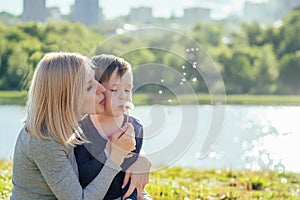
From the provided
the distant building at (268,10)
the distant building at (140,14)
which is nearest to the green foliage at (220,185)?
the distant building at (140,14)

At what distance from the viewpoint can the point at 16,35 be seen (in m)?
5.70

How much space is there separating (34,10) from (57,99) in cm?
337

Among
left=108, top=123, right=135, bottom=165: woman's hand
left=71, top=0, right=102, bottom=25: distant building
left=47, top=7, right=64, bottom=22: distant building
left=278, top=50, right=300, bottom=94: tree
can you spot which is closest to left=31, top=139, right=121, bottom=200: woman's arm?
left=108, top=123, right=135, bottom=165: woman's hand

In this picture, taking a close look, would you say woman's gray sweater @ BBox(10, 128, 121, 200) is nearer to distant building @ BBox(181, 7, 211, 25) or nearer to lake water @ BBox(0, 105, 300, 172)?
lake water @ BBox(0, 105, 300, 172)

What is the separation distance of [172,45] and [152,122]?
4.62 meters

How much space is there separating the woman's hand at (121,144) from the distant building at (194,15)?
19.7 feet

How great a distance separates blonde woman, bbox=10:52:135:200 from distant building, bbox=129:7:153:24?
490 centimetres

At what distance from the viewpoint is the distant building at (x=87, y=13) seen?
17.6 ft

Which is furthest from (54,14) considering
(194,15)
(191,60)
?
(191,60)

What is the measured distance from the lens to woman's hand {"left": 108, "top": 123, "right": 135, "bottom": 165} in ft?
4.99

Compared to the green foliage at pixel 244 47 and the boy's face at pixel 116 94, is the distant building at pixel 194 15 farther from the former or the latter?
the boy's face at pixel 116 94

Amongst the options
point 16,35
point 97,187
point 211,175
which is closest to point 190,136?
point 97,187

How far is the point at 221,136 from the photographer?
4.59 meters

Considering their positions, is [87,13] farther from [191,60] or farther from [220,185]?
[220,185]
